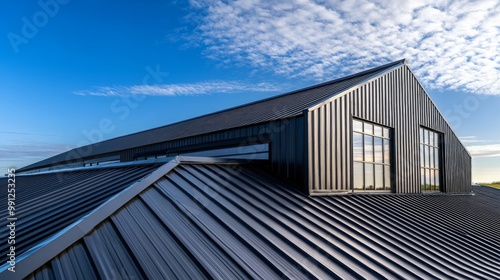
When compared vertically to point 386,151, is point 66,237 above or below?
below

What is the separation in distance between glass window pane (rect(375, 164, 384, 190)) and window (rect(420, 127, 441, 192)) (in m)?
4.34

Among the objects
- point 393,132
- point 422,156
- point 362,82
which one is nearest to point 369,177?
point 393,132

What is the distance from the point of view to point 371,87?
13.5 meters

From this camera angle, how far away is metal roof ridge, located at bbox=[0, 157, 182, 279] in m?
4.12

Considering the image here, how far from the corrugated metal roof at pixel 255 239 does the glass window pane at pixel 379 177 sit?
2.31m

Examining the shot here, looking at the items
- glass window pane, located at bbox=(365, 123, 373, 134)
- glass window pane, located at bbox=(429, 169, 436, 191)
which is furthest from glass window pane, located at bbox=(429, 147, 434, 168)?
glass window pane, located at bbox=(365, 123, 373, 134)

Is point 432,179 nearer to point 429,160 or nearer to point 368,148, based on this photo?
point 429,160

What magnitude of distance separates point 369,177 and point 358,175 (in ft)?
2.85

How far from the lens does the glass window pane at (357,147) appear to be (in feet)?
40.0

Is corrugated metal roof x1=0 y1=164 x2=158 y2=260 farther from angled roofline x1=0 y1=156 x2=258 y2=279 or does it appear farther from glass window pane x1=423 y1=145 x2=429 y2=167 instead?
glass window pane x1=423 y1=145 x2=429 y2=167

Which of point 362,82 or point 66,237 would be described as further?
point 362,82

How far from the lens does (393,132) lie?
48.6 feet

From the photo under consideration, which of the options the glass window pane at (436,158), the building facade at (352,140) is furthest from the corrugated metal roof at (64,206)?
the glass window pane at (436,158)

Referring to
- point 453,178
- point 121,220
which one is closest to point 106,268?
point 121,220
